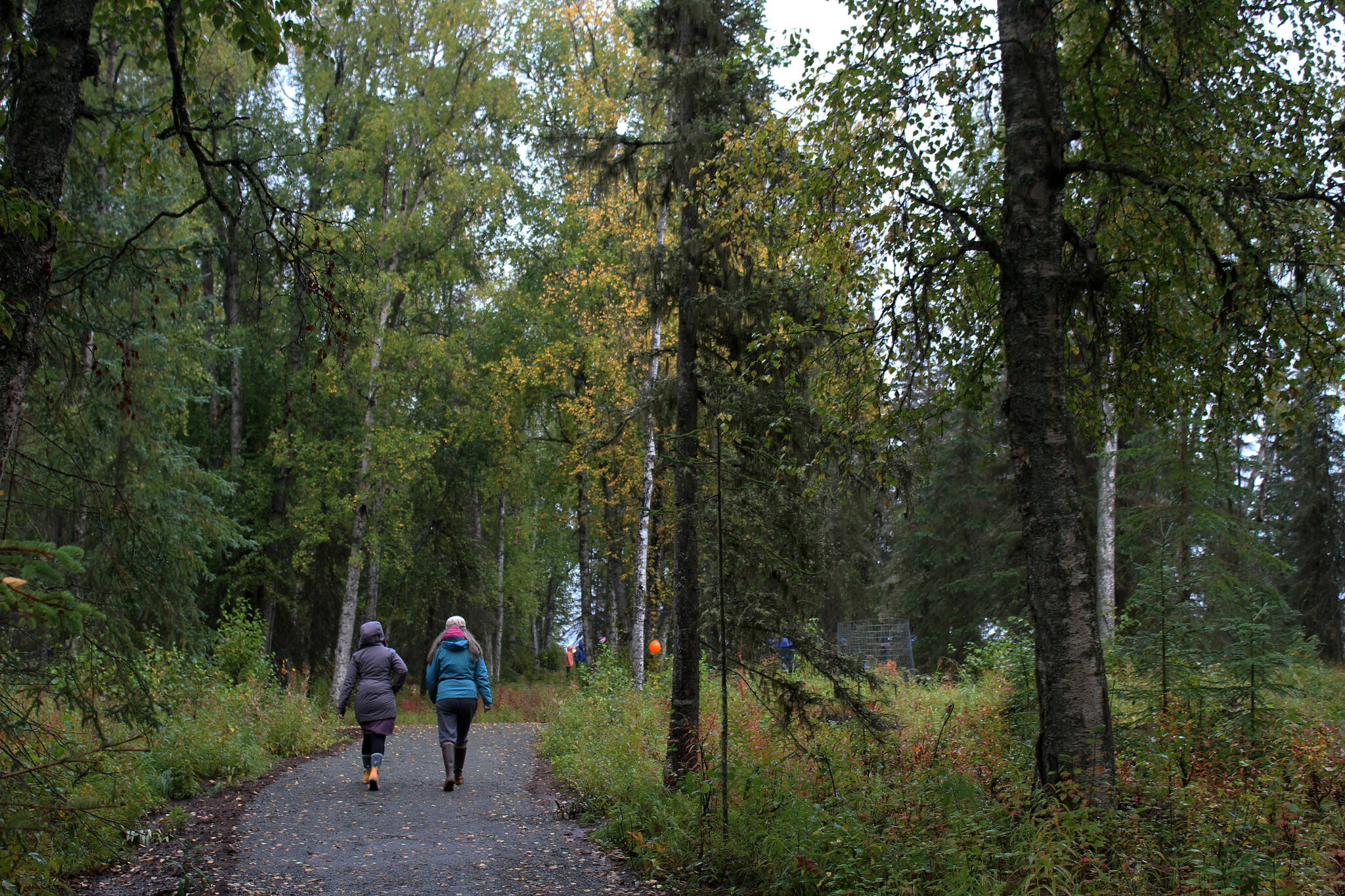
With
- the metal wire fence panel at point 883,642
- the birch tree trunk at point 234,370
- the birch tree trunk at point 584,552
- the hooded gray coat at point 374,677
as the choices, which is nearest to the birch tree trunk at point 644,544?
the hooded gray coat at point 374,677

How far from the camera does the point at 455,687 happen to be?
9922 millimetres

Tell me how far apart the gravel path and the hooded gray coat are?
0.87m

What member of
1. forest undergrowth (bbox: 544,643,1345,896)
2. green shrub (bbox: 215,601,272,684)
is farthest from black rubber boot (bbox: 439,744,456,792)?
green shrub (bbox: 215,601,272,684)

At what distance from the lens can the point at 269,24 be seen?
4801 millimetres

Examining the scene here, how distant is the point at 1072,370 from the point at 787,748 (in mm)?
4397

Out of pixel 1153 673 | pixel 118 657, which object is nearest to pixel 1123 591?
pixel 1153 673

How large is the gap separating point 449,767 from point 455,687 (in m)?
0.90

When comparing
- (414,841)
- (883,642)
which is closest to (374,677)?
(414,841)

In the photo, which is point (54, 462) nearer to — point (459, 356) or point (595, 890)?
point (595, 890)

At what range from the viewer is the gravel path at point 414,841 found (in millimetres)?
6043

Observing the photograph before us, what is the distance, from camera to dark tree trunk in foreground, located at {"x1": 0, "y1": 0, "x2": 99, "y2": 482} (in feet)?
14.3

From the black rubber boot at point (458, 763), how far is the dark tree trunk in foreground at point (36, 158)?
655 centimetres

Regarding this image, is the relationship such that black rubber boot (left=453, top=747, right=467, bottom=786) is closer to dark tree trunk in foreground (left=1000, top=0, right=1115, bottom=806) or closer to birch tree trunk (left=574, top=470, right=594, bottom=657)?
dark tree trunk in foreground (left=1000, top=0, right=1115, bottom=806)

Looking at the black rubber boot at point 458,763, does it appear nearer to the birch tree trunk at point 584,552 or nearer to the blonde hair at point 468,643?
the blonde hair at point 468,643
